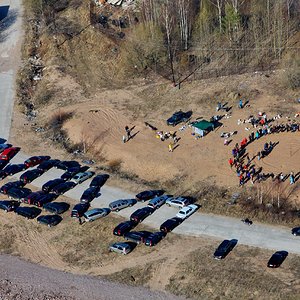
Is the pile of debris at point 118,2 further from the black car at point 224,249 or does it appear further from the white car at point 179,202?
the black car at point 224,249

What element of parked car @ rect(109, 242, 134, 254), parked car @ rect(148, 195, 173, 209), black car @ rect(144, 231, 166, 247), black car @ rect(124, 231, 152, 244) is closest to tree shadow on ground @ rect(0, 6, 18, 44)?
parked car @ rect(148, 195, 173, 209)

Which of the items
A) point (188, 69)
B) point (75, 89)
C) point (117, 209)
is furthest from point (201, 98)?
point (117, 209)

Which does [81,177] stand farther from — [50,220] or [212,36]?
[212,36]

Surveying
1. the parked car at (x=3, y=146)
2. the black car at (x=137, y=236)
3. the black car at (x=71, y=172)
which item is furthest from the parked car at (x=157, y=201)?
the parked car at (x=3, y=146)

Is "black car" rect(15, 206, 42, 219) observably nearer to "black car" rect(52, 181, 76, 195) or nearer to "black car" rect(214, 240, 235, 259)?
"black car" rect(52, 181, 76, 195)

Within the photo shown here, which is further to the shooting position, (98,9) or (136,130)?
(98,9)

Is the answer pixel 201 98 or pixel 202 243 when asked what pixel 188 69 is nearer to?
pixel 201 98

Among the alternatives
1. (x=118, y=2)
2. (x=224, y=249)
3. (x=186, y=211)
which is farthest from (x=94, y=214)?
(x=118, y=2)
